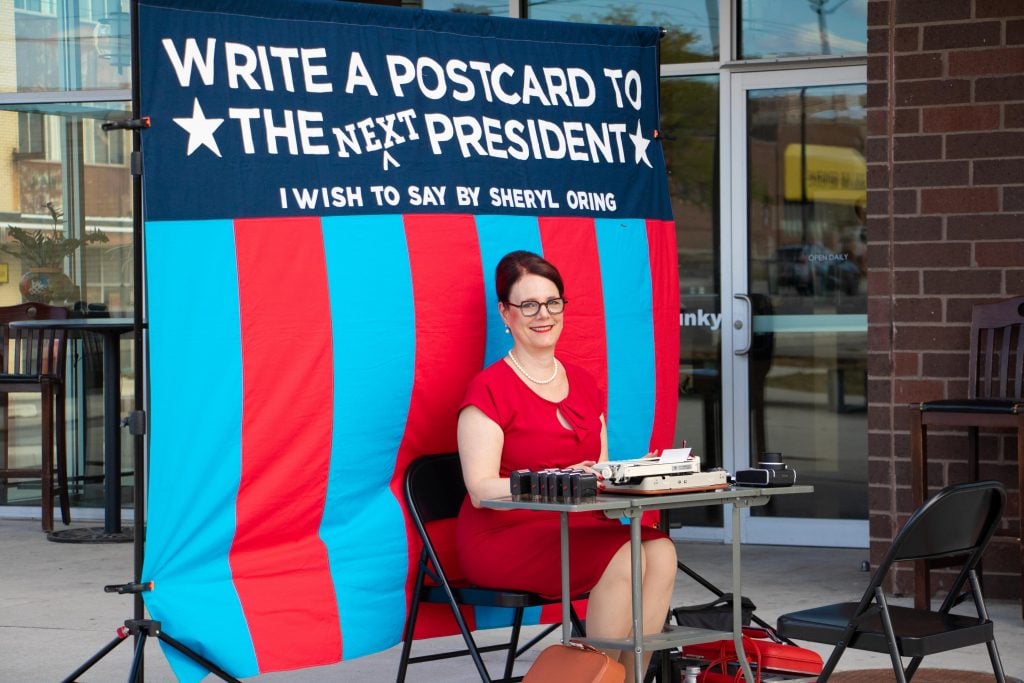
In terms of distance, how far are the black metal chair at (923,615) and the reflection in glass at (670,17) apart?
3.94m

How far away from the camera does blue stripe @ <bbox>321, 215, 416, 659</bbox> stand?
4.05 m

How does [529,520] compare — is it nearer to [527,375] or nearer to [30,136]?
[527,375]

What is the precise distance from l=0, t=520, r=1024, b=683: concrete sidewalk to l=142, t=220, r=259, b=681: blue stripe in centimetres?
94

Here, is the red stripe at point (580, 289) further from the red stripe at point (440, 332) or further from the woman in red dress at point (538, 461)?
the woman in red dress at point (538, 461)

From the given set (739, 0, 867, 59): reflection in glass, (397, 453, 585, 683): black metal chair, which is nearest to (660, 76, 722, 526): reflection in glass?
(739, 0, 867, 59): reflection in glass

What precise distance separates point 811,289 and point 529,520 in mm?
3332

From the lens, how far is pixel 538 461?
4008 millimetres

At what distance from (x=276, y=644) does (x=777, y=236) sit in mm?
3847

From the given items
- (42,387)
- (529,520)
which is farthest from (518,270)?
(42,387)

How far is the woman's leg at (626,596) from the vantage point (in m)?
3.74

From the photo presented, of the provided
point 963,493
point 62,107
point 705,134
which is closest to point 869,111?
point 705,134

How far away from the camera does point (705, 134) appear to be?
706 cm

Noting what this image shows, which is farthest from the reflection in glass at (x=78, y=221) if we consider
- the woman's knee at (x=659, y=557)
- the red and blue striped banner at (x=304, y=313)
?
the woman's knee at (x=659, y=557)

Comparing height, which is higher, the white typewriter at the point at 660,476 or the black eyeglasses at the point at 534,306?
the black eyeglasses at the point at 534,306
